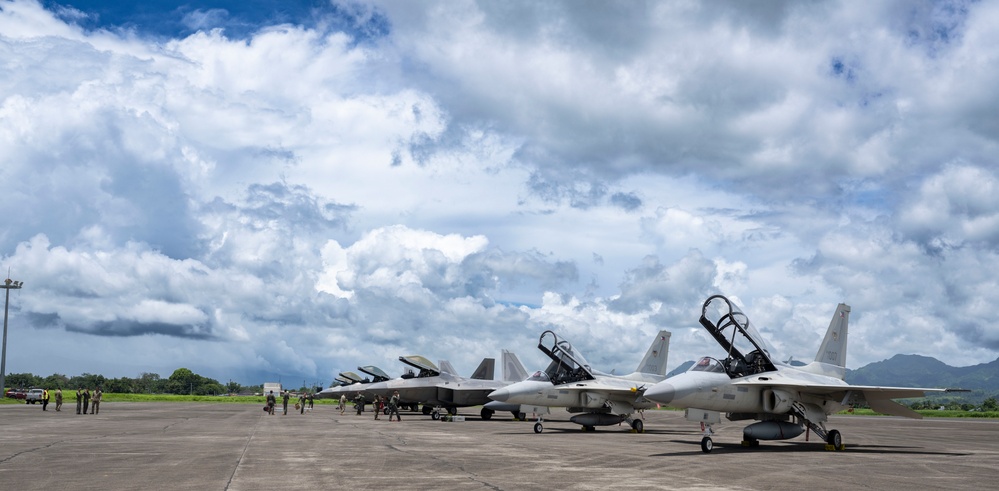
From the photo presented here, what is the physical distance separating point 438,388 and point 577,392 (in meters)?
15.3

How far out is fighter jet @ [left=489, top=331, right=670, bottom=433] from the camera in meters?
30.9

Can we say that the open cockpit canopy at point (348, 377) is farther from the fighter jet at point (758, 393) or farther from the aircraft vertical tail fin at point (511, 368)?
the fighter jet at point (758, 393)

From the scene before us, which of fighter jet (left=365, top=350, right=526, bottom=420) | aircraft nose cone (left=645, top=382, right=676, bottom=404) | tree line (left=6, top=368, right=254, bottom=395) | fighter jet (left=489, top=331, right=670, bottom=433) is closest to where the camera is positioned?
aircraft nose cone (left=645, top=382, right=676, bottom=404)

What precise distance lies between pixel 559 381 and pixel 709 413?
38.2ft

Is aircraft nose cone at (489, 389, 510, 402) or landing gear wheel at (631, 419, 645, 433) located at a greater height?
aircraft nose cone at (489, 389, 510, 402)

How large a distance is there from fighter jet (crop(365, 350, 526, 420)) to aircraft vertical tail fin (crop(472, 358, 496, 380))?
1887 mm

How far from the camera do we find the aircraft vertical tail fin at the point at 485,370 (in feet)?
162

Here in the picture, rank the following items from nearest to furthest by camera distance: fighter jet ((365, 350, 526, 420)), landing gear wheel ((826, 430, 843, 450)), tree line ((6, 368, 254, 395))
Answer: landing gear wheel ((826, 430, 843, 450)), fighter jet ((365, 350, 526, 420)), tree line ((6, 368, 254, 395))

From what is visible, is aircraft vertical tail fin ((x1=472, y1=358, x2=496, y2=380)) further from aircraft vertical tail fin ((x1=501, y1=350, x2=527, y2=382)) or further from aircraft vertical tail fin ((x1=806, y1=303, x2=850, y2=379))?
aircraft vertical tail fin ((x1=806, y1=303, x2=850, y2=379))

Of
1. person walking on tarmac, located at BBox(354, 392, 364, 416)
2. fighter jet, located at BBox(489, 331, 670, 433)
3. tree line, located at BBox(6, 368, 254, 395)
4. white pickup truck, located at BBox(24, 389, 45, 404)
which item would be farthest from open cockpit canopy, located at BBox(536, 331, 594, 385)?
tree line, located at BBox(6, 368, 254, 395)

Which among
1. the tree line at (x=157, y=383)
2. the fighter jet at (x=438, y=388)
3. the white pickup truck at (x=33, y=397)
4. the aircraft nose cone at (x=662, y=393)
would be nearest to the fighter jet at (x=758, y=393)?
the aircraft nose cone at (x=662, y=393)

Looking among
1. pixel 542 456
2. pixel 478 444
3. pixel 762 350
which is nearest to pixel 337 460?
Result: pixel 542 456

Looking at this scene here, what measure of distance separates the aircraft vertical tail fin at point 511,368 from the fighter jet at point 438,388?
0.18 meters

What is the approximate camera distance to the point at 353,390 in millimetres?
51562
